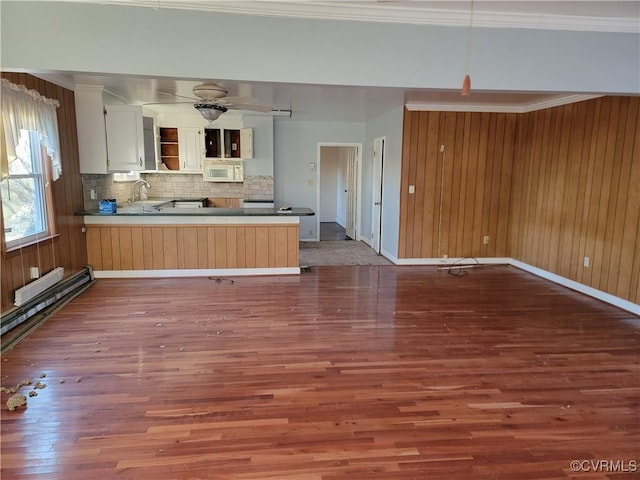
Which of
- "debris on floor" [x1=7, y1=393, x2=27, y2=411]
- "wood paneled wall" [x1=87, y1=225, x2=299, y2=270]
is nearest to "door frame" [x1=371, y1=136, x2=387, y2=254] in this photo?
"wood paneled wall" [x1=87, y1=225, x2=299, y2=270]

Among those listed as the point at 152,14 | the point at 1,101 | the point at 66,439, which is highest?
the point at 152,14

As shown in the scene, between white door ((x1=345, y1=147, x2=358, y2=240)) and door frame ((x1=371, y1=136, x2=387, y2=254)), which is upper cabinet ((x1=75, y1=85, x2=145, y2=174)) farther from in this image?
white door ((x1=345, y1=147, x2=358, y2=240))

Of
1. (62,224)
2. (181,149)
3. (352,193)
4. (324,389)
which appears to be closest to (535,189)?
(352,193)

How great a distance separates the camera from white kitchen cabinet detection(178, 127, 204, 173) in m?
7.50

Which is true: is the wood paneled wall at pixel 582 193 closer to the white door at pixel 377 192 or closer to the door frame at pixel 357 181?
the white door at pixel 377 192

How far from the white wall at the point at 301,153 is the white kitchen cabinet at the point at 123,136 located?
3084mm

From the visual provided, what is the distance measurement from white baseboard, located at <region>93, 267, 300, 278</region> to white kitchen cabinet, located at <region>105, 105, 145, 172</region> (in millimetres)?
1383

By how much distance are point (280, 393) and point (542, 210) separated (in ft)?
15.8

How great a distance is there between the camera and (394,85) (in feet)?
9.96

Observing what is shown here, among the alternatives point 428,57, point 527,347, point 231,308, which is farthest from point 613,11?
point 231,308

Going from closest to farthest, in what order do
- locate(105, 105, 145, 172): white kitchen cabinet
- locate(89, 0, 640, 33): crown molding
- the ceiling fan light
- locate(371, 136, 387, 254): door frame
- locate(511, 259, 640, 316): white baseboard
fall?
1. locate(89, 0, 640, 33): crown molding
2. the ceiling fan light
3. locate(511, 259, 640, 316): white baseboard
4. locate(105, 105, 145, 172): white kitchen cabinet
5. locate(371, 136, 387, 254): door frame

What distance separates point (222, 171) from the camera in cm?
756

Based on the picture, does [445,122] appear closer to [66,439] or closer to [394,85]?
[394,85]

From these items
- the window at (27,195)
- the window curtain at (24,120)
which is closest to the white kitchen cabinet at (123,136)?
the window curtain at (24,120)
